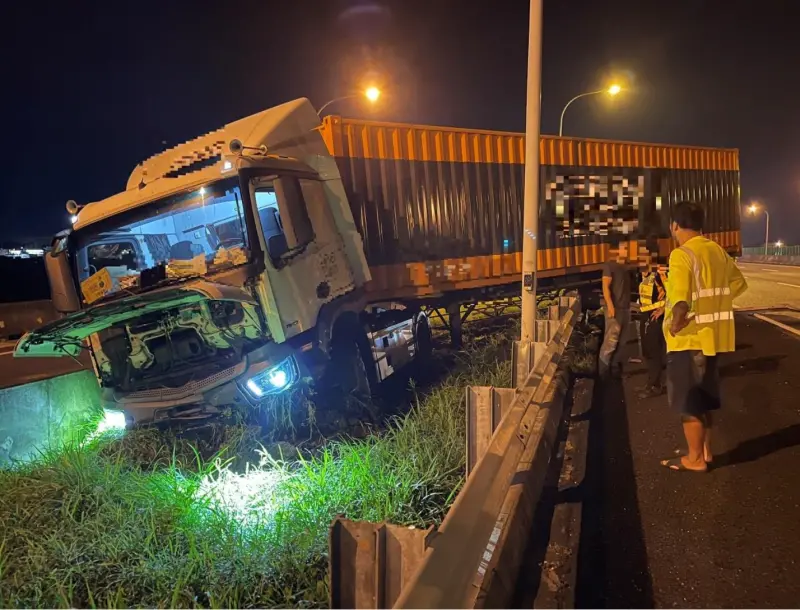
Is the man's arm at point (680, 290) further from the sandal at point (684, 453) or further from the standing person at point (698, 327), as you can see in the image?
the sandal at point (684, 453)

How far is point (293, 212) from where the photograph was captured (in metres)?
5.20

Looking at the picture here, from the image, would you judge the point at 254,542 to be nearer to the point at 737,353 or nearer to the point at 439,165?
the point at 439,165

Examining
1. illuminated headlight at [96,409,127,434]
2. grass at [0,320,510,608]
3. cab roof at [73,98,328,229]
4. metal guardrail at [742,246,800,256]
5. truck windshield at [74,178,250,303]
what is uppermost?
cab roof at [73,98,328,229]

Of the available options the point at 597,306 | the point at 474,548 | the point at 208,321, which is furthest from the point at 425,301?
the point at 474,548

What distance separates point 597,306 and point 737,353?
3.85 metres

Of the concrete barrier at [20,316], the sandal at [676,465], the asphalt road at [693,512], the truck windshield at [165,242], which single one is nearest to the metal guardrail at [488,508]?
the asphalt road at [693,512]

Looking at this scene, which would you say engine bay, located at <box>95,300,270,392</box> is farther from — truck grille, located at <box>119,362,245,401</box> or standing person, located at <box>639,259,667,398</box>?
standing person, located at <box>639,259,667,398</box>

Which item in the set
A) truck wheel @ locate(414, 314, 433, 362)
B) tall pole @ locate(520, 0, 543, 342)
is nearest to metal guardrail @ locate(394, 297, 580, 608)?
tall pole @ locate(520, 0, 543, 342)

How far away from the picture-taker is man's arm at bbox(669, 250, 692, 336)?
3.75 m

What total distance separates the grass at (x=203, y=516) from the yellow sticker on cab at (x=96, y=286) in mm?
1439

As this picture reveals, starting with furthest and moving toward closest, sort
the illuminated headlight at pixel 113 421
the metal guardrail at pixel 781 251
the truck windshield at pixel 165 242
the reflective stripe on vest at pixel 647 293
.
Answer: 1. the metal guardrail at pixel 781 251
2. the reflective stripe on vest at pixel 647 293
3. the illuminated headlight at pixel 113 421
4. the truck windshield at pixel 165 242

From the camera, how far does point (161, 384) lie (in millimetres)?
4957

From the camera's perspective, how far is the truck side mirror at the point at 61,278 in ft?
18.0

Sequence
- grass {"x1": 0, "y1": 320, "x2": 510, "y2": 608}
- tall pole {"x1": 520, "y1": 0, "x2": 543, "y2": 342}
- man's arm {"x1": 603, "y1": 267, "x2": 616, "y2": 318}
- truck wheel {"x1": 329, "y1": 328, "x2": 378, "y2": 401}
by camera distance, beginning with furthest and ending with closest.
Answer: man's arm {"x1": 603, "y1": 267, "x2": 616, "y2": 318} → tall pole {"x1": 520, "y1": 0, "x2": 543, "y2": 342} → truck wheel {"x1": 329, "y1": 328, "x2": 378, "y2": 401} → grass {"x1": 0, "y1": 320, "x2": 510, "y2": 608}
